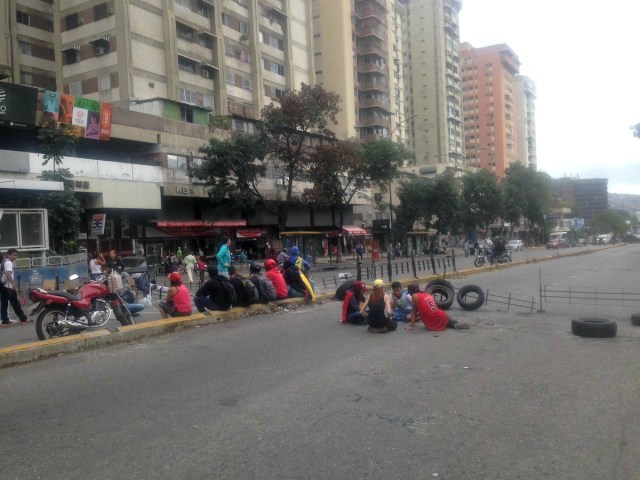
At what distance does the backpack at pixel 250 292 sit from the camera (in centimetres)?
1266

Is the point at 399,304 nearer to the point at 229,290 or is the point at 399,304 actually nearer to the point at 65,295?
the point at 229,290

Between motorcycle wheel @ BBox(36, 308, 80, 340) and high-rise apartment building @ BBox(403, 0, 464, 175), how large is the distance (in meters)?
94.6

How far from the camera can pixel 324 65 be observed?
241 feet

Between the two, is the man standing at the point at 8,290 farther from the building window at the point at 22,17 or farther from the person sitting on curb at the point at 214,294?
the building window at the point at 22,17

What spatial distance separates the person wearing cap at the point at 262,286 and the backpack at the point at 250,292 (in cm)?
15

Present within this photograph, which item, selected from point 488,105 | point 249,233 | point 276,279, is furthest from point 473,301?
point 488,105

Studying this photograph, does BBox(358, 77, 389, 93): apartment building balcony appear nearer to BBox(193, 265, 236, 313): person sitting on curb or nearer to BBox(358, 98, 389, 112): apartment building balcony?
BBox(358, 98, 389, 112): apartment building balcony

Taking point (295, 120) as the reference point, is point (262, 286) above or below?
below

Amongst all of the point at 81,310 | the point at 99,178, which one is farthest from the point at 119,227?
the point at 81,310

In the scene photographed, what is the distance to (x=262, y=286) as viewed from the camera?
43.2 ft

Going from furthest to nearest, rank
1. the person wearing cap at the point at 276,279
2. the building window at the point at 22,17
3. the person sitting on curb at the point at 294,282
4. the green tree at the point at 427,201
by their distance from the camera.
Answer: the green tree at the point at 427,201 < the building window at the point at 22,17 < the person sitting on curb at the point at 294,282 < the person wearing cap at the point at 276,279

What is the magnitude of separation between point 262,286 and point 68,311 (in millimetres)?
4470

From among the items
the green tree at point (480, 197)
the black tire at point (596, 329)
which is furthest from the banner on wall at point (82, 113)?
the green tree at point (480, 197)

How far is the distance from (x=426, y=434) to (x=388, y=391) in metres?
1.45
